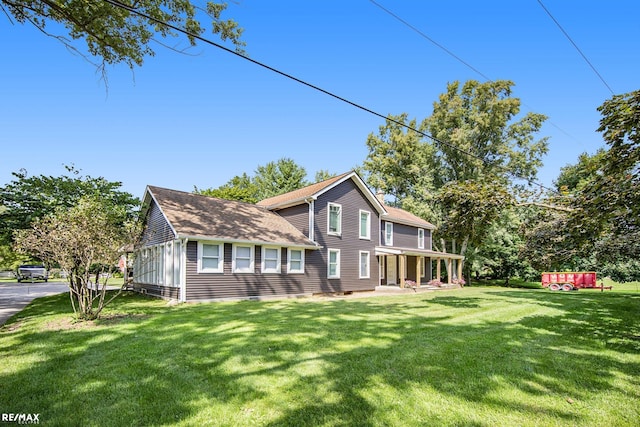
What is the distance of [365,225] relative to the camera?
21.9 metres

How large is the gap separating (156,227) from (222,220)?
3371 mm

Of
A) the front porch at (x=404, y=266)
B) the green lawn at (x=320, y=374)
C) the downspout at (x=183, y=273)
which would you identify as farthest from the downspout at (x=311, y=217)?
the green lawn at (x=320, y=374)

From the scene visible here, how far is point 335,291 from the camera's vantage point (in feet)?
63.6

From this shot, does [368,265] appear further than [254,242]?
Yes

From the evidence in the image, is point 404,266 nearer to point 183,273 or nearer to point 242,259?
point 242,259

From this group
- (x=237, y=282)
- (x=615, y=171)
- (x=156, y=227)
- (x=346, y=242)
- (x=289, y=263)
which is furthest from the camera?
(x=346, y=242)

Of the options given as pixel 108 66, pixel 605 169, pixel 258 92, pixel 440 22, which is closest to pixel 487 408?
pixel 605 169

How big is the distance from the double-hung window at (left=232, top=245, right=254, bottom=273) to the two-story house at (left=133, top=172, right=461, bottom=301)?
5 centimetres

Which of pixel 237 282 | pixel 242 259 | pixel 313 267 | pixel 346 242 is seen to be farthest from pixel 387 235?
pixel 237 282

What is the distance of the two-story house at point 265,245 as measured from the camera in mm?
14258

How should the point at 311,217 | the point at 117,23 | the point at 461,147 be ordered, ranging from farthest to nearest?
1. the point at 461,147
2. the point at 311,217
3. the point at 117,23

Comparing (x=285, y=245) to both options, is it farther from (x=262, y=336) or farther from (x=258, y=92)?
(x=262, y=336)

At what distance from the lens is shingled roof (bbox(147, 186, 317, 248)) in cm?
1453

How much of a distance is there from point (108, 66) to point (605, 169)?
15.1 m
